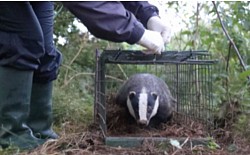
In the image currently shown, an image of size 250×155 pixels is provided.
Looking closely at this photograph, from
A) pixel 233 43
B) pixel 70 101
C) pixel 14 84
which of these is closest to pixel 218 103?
pixel 233 43

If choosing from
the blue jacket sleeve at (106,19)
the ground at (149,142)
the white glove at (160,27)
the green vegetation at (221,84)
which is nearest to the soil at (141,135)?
the ground at (149,142)

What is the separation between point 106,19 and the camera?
2189mm

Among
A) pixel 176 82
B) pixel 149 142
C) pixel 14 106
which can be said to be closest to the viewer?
pixel 14 106

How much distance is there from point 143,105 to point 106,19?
135cm

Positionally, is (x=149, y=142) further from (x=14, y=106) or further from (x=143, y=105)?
(x=14, y=106)

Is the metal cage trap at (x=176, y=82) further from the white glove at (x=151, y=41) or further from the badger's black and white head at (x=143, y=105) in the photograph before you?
the white glove at (x=151, y=41)

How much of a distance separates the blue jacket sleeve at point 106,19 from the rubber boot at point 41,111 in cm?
87

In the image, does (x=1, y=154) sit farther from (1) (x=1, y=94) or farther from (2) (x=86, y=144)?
(2) (x=86, y=144)

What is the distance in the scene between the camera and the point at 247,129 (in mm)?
3477

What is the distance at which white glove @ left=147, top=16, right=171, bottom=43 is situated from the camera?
9.27 ft

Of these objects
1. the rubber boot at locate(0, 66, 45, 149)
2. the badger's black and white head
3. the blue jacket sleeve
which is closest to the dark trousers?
the rubber boot at locate(0, 66, 45, 149)

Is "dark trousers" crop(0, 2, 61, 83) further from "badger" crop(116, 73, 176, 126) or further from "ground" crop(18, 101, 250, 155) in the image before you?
"badger" crop(116, 73, 176, 126)

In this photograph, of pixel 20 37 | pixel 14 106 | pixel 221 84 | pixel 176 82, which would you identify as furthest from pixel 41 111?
pixel 221 84

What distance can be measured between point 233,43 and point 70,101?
4.42 ft
